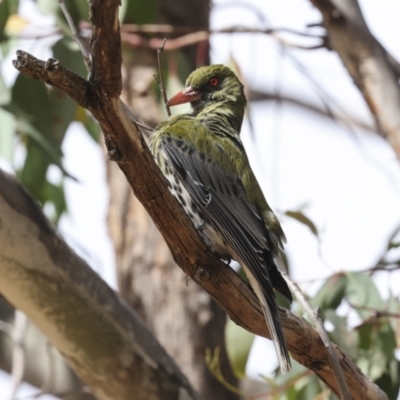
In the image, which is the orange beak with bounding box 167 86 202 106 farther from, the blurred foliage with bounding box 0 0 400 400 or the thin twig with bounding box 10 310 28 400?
the thin twig with bounding box 10 310 28 400

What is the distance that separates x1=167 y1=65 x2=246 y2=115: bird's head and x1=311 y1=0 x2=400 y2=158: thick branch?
44cm

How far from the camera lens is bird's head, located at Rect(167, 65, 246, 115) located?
129 inches

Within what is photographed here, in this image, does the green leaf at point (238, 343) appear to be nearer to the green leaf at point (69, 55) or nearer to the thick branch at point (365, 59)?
the thick branch at point (365, 59)

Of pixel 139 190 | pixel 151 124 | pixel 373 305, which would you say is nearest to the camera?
pixel 139 190

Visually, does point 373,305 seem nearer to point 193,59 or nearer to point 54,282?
point 54,282

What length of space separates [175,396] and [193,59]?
87.0 inches

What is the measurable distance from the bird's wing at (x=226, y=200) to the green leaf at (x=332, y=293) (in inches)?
30.4

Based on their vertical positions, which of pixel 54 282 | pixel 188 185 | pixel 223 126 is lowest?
pixel 54 282

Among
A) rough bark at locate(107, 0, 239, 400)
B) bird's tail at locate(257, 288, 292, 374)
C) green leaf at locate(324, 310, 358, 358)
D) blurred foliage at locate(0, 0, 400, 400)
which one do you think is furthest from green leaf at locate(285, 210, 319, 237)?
bird's tail at locate(257, 288, 292, 374)

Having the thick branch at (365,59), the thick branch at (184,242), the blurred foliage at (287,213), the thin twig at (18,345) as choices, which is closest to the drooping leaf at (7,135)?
the blurred foliage at (287,213)

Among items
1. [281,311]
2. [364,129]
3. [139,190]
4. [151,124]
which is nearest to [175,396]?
[281,311]

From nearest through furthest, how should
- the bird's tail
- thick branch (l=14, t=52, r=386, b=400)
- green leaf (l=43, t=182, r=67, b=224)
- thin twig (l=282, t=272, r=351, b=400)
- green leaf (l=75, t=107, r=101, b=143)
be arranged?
1. thick branch (l=14, t=52, r=386, b=400)
2. thin twig (l=282, t=272, r=351, b=400)
3. the bird's tail
4. green leaf (l=75, t=107, r=101, b=143)
5. green leaf (l=43, t=182, r=67, b=224)

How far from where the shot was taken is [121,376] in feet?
9.64

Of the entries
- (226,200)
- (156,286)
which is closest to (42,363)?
(156,286)
